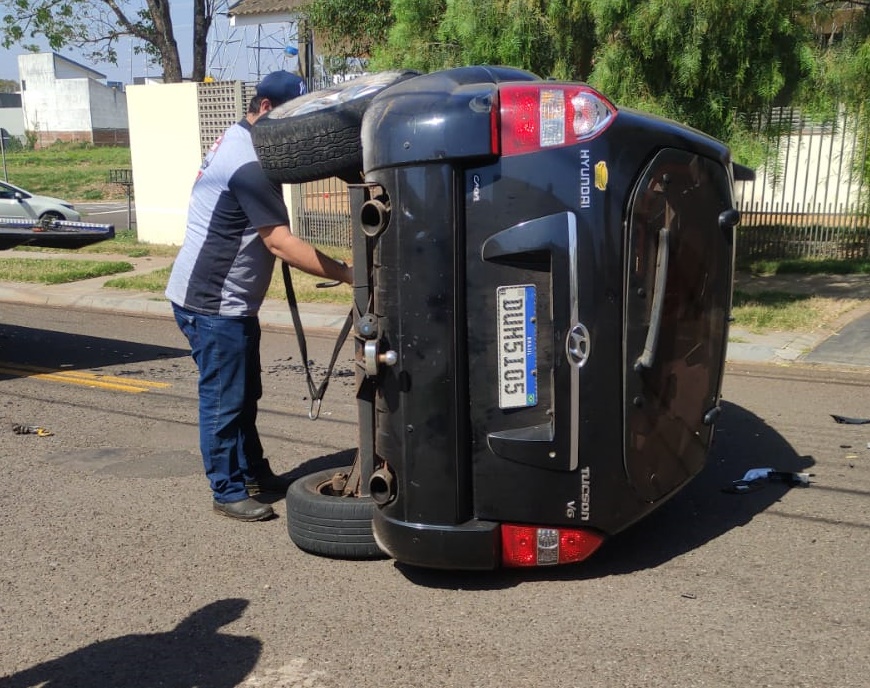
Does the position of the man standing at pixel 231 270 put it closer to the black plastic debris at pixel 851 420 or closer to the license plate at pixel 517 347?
A: the license plate at pixel 517 347

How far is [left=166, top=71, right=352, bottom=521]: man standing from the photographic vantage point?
440cm

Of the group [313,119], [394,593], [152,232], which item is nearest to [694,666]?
[394,593]

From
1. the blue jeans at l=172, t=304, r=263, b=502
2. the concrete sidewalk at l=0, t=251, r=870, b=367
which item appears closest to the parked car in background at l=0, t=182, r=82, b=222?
the concrete sidewalk at l=0, t=251, r=870, b=367

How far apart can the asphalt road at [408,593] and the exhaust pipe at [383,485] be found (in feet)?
1.41

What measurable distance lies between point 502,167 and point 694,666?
6.30ft

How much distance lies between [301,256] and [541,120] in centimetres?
138

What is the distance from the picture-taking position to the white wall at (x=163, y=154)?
1733 cm

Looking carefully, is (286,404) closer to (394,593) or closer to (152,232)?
(394,593)

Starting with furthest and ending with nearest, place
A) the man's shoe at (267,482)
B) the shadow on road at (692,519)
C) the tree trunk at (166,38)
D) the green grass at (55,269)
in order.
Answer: the tree trunk at (166,38), the green grass at (55,269), the man's shoe at (267,482), the shadow on road at (692,519)

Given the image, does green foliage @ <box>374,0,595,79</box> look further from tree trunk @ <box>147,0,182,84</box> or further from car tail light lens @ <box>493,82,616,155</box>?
tree trunk @ <box>147,0,182,84</box>

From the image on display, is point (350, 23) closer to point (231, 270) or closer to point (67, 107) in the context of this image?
point (231, 270)

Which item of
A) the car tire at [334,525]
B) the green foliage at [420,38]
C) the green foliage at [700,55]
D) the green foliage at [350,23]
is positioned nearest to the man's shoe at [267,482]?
the car tire at [334,525]

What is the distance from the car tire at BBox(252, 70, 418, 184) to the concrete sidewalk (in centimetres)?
567

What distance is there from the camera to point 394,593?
3.97 m
